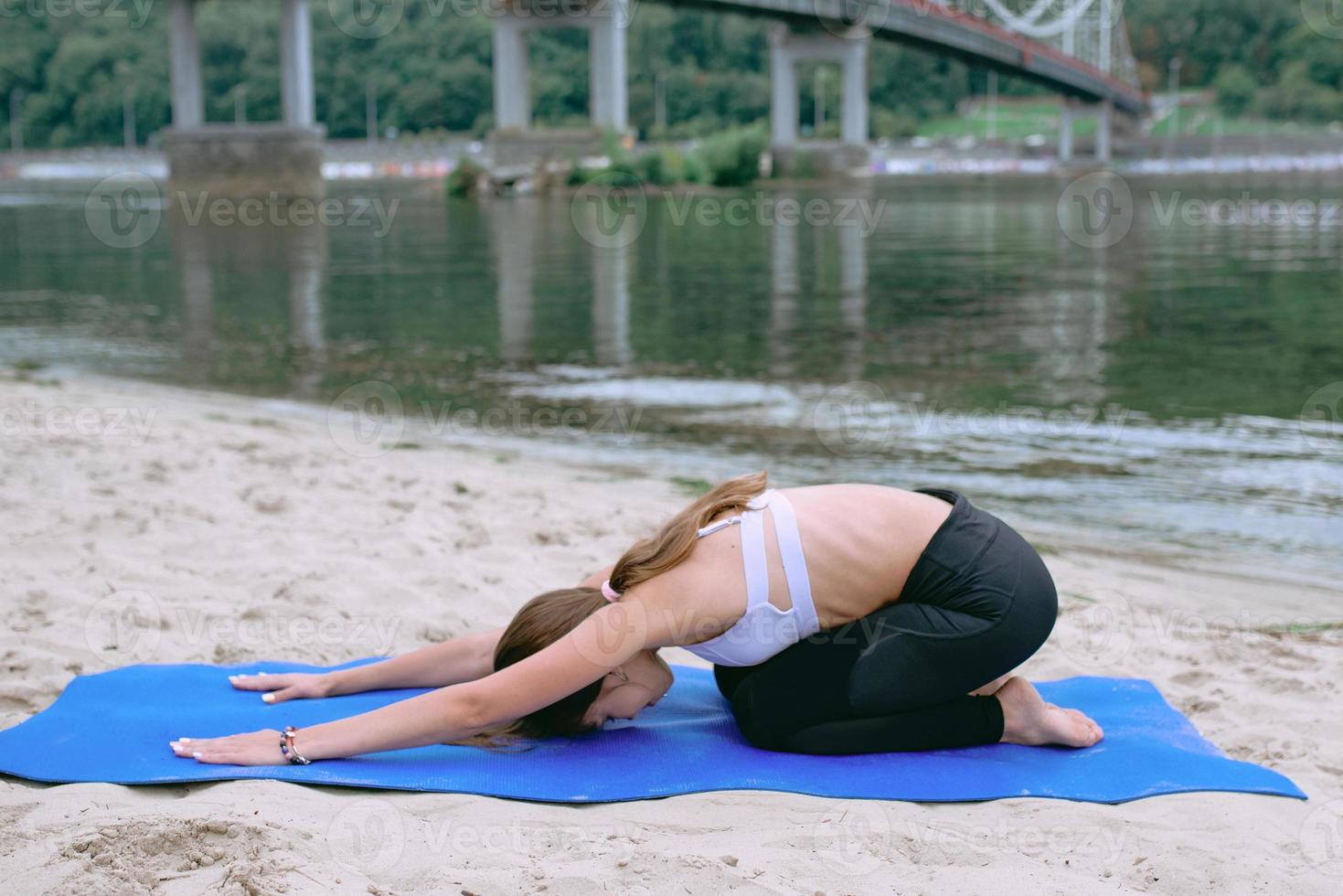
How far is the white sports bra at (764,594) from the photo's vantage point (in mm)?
2684

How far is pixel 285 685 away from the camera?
3244mm

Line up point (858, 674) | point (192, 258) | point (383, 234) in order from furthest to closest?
point (383, 234) → point (192, 258) → point (858, 674)

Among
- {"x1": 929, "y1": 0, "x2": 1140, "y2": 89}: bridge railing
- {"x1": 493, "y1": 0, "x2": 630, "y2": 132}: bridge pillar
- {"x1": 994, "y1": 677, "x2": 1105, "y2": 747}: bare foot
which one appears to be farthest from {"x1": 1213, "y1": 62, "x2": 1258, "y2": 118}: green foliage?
{"x1": 994, "y1": 677, "x2": 1105, "y2": 747}: bare foot

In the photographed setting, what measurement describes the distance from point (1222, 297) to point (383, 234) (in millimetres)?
16078

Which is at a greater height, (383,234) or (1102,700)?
(383,234)

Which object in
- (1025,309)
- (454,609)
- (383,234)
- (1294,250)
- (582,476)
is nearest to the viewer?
(454,609)

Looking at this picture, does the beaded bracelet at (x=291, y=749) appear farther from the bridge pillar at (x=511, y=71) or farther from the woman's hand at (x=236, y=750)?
the bridge pillar at (x=511, y=71)

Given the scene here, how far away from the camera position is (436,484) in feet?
17.7

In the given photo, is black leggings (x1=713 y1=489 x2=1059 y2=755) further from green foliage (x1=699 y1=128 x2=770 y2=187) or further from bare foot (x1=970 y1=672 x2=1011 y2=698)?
green foliage (x1=699 y1=128 x2=770 y2=187)

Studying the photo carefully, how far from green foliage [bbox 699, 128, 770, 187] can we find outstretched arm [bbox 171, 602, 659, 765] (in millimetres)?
46158

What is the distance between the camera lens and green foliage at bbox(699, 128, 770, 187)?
47812 mm

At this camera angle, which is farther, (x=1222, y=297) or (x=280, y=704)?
(x=1222, y=297)

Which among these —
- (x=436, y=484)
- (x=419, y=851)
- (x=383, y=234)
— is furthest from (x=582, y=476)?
(x=383, y=234)

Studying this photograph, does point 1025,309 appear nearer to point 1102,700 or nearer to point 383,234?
point 1102,700
